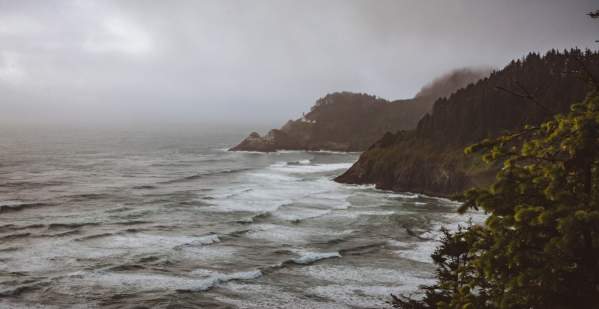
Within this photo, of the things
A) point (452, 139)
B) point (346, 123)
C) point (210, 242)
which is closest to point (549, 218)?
point (210, 242)

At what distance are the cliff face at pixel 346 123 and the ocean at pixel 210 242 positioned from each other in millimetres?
76908

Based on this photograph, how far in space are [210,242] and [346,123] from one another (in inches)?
5545

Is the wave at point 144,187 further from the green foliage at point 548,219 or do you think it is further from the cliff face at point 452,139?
the green foliage at point 548,219

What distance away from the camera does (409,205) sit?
5694 centimetres

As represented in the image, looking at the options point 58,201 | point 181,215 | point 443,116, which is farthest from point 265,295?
point 443,116

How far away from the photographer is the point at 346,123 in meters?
177

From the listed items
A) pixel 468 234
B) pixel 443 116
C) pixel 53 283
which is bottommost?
pixel 53 283

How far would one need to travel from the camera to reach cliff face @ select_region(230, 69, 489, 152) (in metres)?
155

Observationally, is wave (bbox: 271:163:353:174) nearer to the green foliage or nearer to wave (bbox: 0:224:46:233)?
wave (bbox: 0:224:46:233)

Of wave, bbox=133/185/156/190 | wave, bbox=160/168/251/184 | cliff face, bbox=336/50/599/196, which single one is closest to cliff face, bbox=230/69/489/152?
wave, bbox=160/168/251/184

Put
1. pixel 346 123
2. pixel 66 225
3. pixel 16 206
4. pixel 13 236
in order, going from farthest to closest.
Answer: pixel 346 123, pixel 16 206, pixel 66 225, pixel 13 236

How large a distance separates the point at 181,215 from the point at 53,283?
70.7 feet

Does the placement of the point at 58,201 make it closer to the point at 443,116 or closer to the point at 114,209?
the point at 114,209

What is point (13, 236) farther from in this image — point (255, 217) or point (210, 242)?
point (255, 217)
